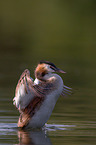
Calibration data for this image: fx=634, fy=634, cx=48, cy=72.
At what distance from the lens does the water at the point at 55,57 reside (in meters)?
10.1

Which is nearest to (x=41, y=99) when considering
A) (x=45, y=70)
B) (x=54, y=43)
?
(x=45, y=70)

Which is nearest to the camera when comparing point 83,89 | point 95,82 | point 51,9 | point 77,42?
point 83,89

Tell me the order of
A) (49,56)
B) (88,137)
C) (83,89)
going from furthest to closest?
(49,56) → (83,89) → (88,137)

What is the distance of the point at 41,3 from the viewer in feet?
142

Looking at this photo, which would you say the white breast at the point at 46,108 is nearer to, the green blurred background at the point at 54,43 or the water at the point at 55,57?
the water at the point at 55,57

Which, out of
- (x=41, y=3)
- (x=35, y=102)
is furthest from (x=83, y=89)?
(x=41, y=3)

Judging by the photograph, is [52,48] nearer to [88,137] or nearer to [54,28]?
[54,28]

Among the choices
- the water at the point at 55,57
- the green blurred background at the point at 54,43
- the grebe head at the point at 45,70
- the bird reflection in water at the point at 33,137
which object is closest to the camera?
the bird reflection in water at the point at 33,137

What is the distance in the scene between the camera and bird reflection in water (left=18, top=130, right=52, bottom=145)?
9.42 m

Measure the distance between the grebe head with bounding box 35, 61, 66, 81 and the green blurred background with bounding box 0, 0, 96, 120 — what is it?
1.33 m

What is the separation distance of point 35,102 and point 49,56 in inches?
492

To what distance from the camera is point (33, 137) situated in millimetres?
9820

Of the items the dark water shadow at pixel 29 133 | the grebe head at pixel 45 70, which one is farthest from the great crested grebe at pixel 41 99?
the dark water shadow at pixel 29 133

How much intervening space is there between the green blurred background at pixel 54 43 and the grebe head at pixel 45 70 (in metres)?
1.33
